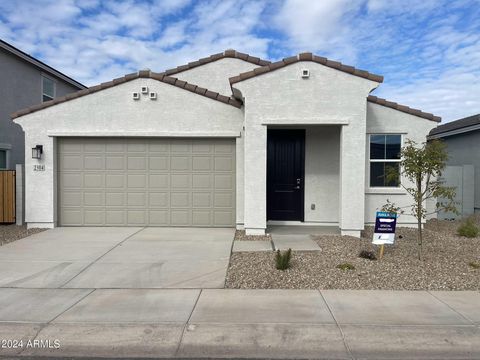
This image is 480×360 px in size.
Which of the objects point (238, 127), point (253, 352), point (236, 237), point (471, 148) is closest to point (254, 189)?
point (236, 237)

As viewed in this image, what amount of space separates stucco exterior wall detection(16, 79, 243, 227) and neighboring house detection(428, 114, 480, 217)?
7.03 m

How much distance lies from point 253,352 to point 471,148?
52.0 feet

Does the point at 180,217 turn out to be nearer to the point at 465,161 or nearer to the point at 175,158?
the point at 175,158

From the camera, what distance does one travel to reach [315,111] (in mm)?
9203

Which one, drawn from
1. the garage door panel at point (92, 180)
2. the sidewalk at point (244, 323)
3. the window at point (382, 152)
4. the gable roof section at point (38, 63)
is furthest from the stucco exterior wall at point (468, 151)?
the gable roof section at point (38, 63)

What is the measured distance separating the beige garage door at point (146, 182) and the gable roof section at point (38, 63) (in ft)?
21.9

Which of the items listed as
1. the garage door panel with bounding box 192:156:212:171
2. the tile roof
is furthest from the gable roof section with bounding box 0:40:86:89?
the tile roof

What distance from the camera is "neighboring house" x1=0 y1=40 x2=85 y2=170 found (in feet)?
48.6

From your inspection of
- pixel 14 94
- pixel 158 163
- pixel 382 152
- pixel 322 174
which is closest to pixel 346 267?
pixel 322 174

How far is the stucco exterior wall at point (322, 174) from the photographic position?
10.7 metres

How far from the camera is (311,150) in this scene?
10719 mm

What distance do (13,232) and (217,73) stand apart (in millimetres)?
7873

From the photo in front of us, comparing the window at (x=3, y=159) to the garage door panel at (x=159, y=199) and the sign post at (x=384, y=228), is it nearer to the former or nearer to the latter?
the garage door panel at (x=159, y=199)

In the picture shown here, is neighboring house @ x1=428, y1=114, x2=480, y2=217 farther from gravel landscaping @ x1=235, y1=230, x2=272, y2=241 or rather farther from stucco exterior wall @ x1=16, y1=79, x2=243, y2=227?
stucco exterior wall @ x1=16, y1=79, x2=243, y2=227
